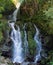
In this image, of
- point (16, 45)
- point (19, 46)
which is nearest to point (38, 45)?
point (19, 46)

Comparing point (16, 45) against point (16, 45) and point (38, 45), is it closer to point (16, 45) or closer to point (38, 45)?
point (16, 45)

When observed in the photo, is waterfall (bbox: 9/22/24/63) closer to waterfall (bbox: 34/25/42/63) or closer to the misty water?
the misty water

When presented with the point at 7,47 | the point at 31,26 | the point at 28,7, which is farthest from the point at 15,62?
the point at 28,7

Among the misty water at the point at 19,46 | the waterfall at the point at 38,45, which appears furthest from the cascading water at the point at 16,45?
the waterfall at the point at 38,45

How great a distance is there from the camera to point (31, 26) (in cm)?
1519

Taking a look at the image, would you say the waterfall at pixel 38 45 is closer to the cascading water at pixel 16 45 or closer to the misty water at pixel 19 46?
the misty water at pixel 19 46

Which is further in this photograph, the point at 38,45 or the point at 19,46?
the point at 38,45

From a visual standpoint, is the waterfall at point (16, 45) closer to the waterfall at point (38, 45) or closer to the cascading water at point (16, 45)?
the cascading water at point (16, 45)

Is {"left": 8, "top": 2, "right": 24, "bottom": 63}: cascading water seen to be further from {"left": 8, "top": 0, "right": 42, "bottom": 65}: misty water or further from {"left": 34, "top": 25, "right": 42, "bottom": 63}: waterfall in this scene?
{"left": 34, "top": 25, "right": 42, "bottom": 63}: waterfall

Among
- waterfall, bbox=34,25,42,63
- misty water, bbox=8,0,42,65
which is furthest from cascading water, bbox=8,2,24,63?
waterfall, bbox=34,25,42,63

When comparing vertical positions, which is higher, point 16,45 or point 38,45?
point 16,45

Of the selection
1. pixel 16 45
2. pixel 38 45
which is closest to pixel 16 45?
pixel 16 45

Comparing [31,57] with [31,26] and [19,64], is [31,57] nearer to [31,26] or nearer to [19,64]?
[19,64]

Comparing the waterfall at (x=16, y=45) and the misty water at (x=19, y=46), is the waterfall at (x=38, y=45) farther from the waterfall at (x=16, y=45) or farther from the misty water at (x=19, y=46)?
the waterfall at (x=16, y=45)
